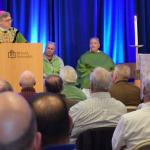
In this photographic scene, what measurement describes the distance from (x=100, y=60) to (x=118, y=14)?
58.2 inches

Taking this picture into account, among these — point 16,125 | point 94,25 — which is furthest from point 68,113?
point 94,25

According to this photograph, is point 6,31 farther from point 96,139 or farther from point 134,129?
point 134,129

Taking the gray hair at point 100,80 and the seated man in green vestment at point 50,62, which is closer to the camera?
the gray hair at point 100,80

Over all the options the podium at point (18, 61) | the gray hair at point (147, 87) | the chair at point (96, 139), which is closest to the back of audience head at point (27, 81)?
the podium at point (18, 61)

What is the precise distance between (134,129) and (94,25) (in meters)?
6.43

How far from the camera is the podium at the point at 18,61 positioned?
4938 mm

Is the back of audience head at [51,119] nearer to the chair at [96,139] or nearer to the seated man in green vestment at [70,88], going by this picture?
the chair at [96,139]

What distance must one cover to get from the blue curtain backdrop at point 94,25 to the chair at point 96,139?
5891 millimetres

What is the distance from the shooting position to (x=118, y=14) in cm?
941

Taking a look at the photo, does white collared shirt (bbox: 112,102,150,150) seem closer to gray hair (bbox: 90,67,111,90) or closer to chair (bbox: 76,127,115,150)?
chair (bbox: 76,127,115,150)

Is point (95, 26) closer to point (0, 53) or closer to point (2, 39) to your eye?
point (2, 39)

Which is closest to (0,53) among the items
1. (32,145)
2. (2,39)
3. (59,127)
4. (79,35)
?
(2,39)

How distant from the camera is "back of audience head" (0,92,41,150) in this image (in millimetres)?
1083

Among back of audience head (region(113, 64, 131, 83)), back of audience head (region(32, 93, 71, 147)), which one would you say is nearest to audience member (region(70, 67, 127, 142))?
back of audience head (region(113, 64, 131, 83))
